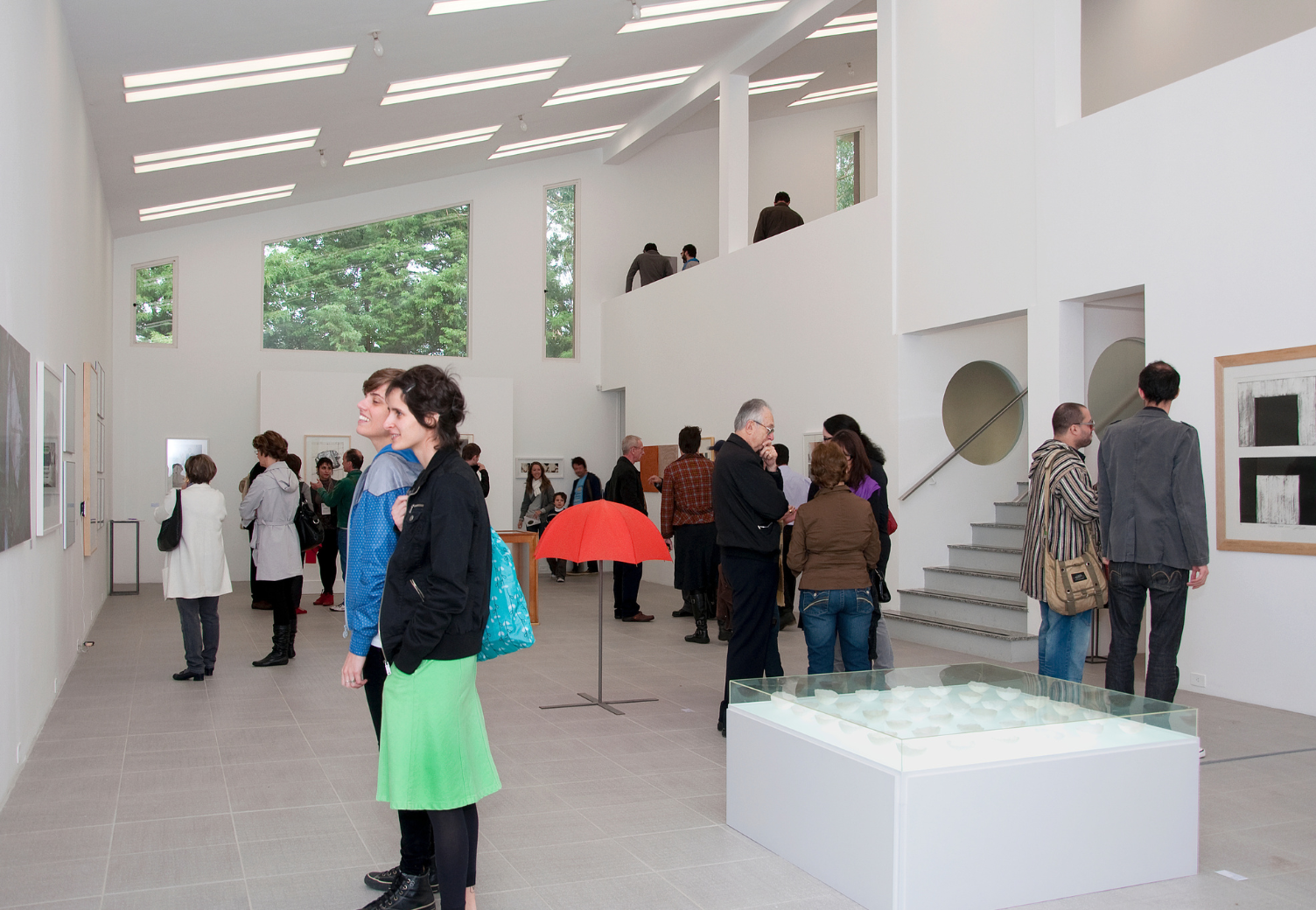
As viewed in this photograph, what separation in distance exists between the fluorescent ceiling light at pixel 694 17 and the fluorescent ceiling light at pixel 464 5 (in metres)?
1.70

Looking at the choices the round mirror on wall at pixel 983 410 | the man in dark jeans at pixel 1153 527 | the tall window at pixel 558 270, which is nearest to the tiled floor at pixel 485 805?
the man in dark jeans at pixel 1153 527

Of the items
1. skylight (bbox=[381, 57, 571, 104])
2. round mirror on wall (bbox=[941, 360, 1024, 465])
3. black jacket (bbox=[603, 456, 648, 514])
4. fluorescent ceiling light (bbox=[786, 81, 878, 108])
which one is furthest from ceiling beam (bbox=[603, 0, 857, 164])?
black jacket (bbox=[603, 456, 648, 514])

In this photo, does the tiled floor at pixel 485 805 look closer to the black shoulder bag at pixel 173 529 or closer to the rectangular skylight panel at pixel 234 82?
the black shoulder bag at pixel 173 529

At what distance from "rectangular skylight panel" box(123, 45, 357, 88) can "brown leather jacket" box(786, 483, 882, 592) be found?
5.49m

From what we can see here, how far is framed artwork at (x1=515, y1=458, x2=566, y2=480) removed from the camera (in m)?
14.7

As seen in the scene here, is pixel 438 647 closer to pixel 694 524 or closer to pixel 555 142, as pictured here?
pixel 694 524

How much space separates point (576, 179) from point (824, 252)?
20.3 ft

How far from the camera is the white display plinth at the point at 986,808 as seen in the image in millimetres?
2992

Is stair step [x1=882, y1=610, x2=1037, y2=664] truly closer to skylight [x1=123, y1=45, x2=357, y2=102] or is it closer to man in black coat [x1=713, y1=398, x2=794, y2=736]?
man in black coat [x1=713, y1=398, x2=794, y2=736]

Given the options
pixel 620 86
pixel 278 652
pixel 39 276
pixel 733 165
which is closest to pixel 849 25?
pixel 733 165

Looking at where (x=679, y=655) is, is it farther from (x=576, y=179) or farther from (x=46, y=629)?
(x=576, y=179)

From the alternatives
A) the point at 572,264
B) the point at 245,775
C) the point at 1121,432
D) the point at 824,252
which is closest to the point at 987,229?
the point at 824,252

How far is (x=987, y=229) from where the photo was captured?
7.89 m

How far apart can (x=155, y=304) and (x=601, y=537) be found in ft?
31.4
